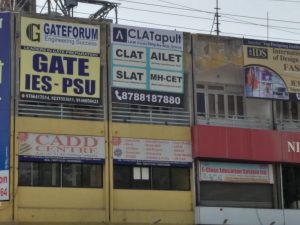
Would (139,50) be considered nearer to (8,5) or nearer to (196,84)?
(196,84)

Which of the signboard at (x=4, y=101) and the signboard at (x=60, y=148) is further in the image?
the signboard at (x=60, y=148)

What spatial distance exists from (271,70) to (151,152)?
6285 millimetres

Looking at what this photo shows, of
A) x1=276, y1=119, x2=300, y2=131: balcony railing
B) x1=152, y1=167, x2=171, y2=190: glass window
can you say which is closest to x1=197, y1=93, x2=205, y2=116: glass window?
x1=152, y1=167, x2=171, y2=190: glass window

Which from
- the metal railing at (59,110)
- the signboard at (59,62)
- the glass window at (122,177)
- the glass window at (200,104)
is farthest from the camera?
the glass window at (200,104)

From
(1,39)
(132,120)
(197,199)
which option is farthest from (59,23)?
(197,199)

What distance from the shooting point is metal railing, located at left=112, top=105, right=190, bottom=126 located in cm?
2583

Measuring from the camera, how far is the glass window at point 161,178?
84.9 feet

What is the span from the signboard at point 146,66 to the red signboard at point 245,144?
1.70 meters

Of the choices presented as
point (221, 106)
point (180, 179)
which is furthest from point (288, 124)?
point (180, 179)

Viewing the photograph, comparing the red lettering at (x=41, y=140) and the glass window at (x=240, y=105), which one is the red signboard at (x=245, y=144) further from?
the red lettering at (x=41, y=140)

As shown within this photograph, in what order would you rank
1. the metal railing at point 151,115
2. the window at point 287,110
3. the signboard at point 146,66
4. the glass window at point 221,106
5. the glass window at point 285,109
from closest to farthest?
the metal railing at point 151,115 → the signboard at point 146,66 → the glass window at point 221,106 → the window at point 287,110 → the glass window at point 285,109

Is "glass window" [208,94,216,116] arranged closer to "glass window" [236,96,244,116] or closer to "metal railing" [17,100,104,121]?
"glass window" [236,96,244,116]

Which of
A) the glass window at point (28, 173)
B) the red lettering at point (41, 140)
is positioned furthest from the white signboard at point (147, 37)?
the glass window at point (28, 173)

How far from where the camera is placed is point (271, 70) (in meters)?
28.4
